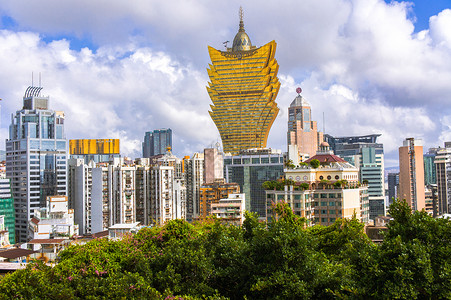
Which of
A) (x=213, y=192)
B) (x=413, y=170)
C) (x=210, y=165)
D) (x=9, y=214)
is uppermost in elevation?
(x=210, y=165)

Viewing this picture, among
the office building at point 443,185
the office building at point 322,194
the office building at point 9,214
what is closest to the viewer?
the office building at point 322,194

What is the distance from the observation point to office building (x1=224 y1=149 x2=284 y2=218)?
110 meters

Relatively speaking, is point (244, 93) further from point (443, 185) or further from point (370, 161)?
point (443, 185)

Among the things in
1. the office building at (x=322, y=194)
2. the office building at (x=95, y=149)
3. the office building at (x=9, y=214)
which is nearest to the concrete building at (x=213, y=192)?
the office building at (x=9, y=214)

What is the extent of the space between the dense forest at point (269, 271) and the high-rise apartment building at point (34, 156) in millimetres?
78414

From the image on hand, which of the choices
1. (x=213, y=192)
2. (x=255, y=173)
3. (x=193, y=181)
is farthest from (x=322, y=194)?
(x=193, y=181)

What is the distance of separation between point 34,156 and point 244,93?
6871 centimetres

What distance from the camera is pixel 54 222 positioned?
229 ft

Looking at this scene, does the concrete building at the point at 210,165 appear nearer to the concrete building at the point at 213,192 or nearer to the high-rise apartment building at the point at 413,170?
the concrete building at the point at 213,192

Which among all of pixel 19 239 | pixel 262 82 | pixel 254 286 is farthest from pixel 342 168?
pixel 262 82

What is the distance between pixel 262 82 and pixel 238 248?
129m

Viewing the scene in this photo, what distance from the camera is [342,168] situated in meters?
54.6

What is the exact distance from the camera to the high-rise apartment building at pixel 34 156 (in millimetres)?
96681

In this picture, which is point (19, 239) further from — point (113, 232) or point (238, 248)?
point (238, 248)
